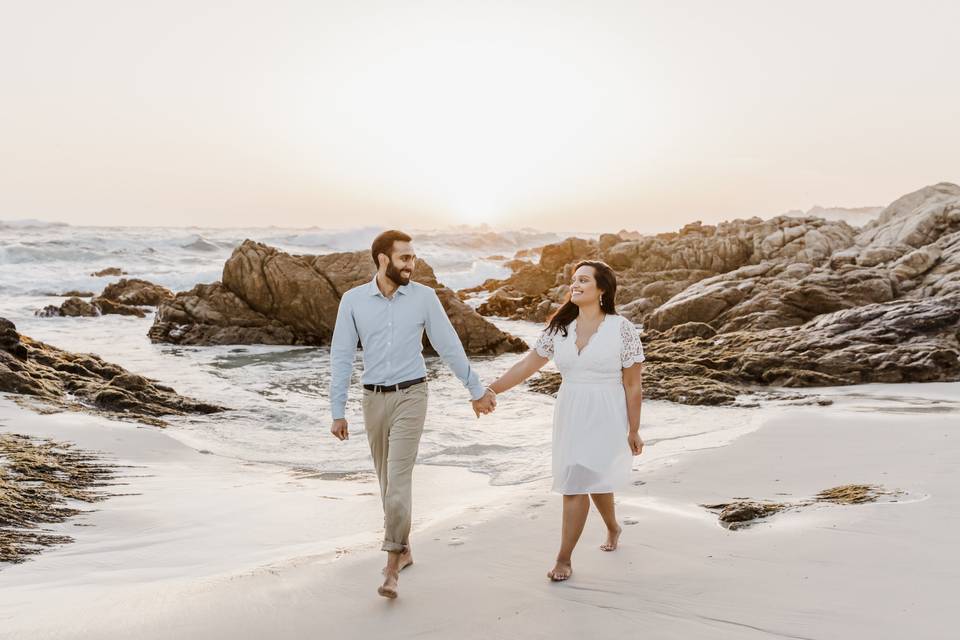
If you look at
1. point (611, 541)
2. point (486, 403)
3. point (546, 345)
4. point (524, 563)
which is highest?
point (546, 345)

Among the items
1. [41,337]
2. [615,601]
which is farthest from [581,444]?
[41,337]

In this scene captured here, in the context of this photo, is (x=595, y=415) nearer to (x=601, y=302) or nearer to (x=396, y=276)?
(x=601, y=302)

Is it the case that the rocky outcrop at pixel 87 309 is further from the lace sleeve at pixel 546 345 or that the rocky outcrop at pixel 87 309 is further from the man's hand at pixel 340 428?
the lace sleeve at pixel 546 345

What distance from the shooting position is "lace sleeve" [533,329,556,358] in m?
4.63

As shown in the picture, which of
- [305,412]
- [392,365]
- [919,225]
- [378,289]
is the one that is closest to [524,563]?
[392,365]

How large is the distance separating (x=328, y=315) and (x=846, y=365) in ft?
52.3

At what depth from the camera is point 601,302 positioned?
452 cm

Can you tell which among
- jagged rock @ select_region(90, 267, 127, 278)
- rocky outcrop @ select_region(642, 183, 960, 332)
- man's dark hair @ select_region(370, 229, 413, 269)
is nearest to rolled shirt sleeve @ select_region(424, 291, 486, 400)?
man's dark hair @ select_region(370, 229, 413, 269)

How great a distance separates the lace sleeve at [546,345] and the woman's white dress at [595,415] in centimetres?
20

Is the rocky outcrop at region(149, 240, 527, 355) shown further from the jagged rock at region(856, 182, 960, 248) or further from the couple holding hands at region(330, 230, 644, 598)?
the couple holding hands at region(330, 230, 644, 598)

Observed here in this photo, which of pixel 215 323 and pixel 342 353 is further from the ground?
pixel 342 353

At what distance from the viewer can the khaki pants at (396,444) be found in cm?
436

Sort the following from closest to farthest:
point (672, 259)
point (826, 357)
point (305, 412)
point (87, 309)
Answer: point (305, 412) → point (826, 357) → point (87, 309) → point (672, 259)

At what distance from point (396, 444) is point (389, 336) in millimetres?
654
